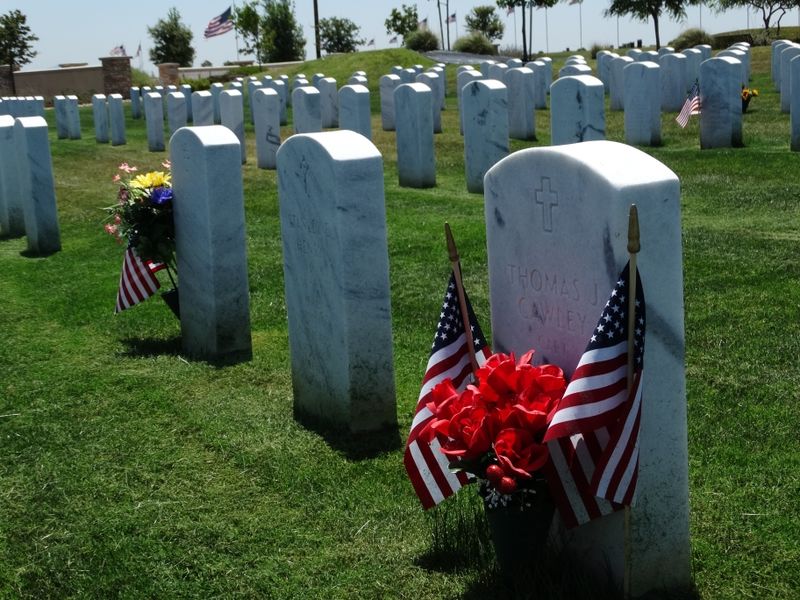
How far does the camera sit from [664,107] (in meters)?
22.2

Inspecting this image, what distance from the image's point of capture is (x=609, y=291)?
3.76m

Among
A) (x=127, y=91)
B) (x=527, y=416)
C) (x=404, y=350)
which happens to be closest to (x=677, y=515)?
(x=527, y=416)

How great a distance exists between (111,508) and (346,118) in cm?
1275

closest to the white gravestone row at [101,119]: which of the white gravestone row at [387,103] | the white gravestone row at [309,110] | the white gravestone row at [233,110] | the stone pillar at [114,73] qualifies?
the white gravestone row at [387,103]

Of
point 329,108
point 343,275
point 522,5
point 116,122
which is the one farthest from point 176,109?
point 522,5

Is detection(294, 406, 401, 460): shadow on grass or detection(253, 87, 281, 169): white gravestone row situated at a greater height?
detection(253, 87, 281, 169): white gravestone row

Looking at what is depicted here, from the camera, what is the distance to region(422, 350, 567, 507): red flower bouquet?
3.73 m

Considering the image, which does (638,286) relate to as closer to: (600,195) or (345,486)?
(600,195)

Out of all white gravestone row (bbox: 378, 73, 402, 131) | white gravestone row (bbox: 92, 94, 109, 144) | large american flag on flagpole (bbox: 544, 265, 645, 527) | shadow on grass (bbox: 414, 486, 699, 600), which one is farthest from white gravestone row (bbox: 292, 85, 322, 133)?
large american flag on flagpole (bbox: 544, 265, 645, 527)

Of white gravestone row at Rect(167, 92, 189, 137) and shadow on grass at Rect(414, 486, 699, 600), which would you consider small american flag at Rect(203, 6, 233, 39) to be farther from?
shadow on grass at Rect(414, 486, 699, 600)

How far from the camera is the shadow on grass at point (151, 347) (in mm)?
7992

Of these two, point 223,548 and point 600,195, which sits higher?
point 600,195

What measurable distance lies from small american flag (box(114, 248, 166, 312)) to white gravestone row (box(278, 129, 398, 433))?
2528mm

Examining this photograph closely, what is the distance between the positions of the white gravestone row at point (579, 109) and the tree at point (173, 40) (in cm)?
5736
